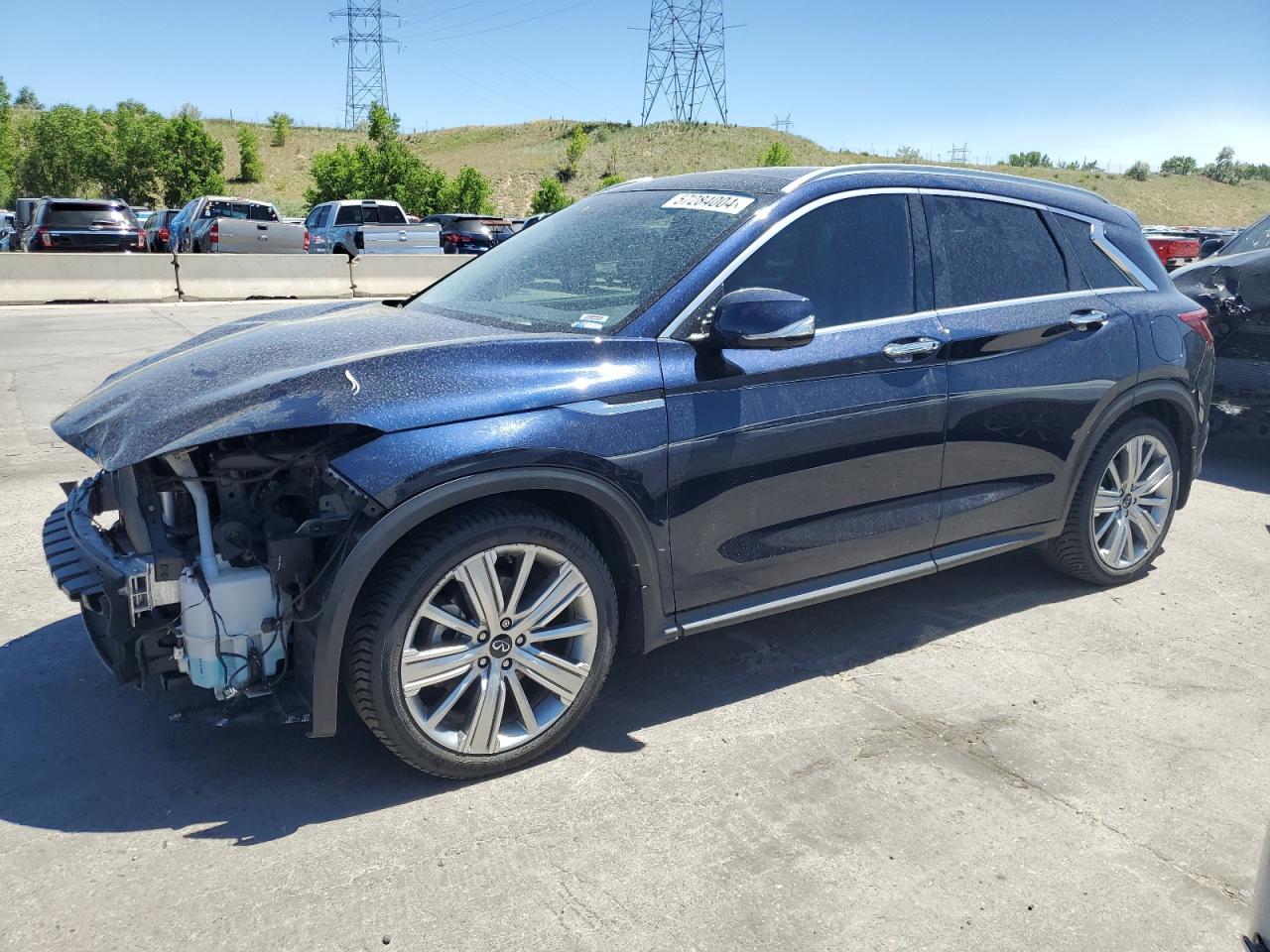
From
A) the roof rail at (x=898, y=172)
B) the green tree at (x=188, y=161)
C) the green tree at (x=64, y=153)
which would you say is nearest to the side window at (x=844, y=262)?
the roof rail at (x=898, y=172)

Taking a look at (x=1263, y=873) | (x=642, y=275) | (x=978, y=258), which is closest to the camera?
(x=1263, y=873)

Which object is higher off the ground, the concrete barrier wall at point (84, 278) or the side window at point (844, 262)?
the side window at point (844, 262)

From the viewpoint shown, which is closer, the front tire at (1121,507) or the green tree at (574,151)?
the front tire at (1121,507)

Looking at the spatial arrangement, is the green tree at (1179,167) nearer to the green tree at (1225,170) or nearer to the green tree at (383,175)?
the green tree at (1225,170)

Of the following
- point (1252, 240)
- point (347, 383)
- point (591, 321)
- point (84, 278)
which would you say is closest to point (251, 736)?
point (347, 383)

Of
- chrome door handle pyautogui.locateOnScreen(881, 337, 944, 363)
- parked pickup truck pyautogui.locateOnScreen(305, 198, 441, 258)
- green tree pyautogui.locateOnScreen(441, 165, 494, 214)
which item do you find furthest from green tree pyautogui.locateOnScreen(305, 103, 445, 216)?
chrome door handle pyautogui.locateOnScreen(881, 337, 944, 363)

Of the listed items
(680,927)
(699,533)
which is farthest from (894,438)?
(680,927)

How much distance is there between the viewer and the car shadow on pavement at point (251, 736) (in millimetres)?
3004

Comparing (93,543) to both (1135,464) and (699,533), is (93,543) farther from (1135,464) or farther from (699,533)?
(1135,464)

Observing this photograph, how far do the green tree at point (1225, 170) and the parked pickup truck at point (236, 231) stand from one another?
96406 mm

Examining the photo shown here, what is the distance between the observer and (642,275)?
363cm

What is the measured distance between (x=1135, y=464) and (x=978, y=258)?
4.55ft

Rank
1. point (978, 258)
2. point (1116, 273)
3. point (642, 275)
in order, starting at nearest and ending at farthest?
point (642, 275) → point (978, 258) → point (1116, 273)

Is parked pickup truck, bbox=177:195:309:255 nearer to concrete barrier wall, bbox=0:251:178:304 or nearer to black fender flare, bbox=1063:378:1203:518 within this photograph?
concrete barrier wall, bbox=0:251:178:304
